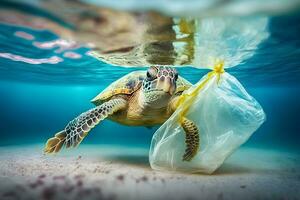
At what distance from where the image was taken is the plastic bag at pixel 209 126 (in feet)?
19.0

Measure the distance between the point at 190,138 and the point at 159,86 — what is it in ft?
4.64

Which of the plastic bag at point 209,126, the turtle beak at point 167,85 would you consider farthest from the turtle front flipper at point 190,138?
the turtle beak at point 167,85

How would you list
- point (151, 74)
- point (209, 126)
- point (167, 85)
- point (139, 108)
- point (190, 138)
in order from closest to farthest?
point (190, 138) < point (167, 85) < point (209, 126) < point (151, 74) < point (139, 108)

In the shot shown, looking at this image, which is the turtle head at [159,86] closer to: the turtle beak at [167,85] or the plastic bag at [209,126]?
the turtle beak at [167,85]

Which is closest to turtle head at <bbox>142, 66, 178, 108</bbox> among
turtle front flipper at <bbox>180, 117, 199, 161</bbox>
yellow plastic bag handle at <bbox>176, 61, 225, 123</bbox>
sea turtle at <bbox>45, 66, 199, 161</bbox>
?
sea turtle at <bbox>45, 66, 199, 161</bbox>

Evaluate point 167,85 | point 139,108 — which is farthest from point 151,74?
point 139,108

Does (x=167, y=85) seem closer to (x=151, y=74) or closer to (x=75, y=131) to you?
(x=151, y=74)

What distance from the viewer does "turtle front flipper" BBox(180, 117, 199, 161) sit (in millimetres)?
5801

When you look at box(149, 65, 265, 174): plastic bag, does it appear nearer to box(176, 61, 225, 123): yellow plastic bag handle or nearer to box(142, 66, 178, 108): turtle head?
box(176, 61, 225, 123): yellow plastic bag handle

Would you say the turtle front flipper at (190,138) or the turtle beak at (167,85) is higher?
the turtle beak at (167,85)

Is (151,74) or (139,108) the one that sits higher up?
(151,74)

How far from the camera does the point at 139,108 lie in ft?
24.2

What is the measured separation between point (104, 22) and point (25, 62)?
31.7ft

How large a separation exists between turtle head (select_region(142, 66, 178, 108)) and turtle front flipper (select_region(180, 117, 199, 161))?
0.81m
